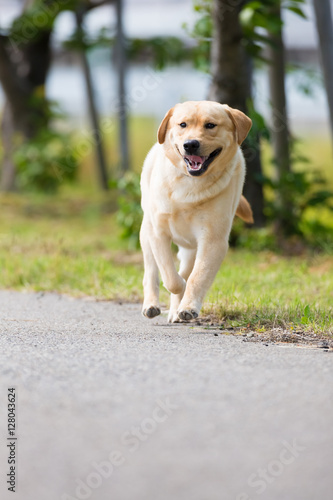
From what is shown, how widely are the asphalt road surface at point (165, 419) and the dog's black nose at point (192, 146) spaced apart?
3.55 ft

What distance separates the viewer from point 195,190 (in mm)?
4379

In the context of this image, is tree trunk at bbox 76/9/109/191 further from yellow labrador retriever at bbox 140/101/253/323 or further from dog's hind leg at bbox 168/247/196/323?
yellow labrador retriever at bbox 140/101/253/323

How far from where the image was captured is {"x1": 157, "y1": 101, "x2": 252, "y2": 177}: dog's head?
424cm

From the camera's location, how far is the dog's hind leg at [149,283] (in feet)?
14.8

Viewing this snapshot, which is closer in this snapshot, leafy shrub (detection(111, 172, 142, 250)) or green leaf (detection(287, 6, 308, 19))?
green leaf (detection(287, 6, 308, 19))

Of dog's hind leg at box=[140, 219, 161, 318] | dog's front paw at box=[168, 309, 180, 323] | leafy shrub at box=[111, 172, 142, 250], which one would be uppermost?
dog's hind leg at box=[140, 219, 161, 318]

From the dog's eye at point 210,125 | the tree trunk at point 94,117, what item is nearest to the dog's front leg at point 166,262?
the dog's eye at point 210,125

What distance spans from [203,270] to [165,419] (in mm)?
1679

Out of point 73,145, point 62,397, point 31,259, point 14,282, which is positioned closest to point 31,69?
point 73,145

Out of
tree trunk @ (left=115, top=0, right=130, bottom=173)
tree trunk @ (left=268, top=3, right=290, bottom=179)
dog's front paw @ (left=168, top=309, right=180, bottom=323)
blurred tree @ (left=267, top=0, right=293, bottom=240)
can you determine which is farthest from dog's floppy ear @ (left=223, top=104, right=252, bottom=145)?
tree trunk @ (left=115, top=0, right=130, bottom=173)

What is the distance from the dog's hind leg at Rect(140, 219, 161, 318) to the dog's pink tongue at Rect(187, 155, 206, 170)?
670mm

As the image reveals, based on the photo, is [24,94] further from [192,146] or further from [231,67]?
[192,146]

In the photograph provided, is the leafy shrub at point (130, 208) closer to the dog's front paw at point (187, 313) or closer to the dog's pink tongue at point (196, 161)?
the dog's pink tongue at point (196, 161)

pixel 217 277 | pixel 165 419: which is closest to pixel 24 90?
pixel 217 277
